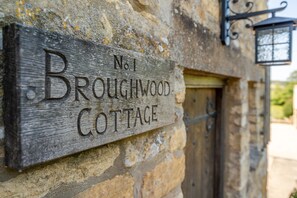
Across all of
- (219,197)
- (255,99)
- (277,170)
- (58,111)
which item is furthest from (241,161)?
(277,170)

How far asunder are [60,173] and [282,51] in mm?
1848

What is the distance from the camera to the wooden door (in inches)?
66.2

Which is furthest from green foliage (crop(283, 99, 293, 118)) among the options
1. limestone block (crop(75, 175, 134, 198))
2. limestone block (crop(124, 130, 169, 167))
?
limestone block (crop(75, 175, 134, 198))

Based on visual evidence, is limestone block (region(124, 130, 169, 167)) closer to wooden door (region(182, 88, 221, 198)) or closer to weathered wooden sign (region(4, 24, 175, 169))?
weathered wooden sign (region(4, 24, 175, 169))

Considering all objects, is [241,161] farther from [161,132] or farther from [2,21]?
[2,21]

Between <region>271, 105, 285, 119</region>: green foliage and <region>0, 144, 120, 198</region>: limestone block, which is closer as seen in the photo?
<region>0, 144, 120, 198</region>: limestone block

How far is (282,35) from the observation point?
167 cm

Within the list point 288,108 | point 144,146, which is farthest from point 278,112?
point 144,146

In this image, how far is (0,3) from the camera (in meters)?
0.45

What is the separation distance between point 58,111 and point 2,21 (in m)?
0.21

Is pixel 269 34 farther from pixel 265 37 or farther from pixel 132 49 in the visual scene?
pixel 132 49

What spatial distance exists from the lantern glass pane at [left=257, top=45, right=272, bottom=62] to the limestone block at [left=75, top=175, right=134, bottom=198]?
5.34 feet

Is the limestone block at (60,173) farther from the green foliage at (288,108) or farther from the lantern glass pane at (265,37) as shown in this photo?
the green foliage at (288,108)

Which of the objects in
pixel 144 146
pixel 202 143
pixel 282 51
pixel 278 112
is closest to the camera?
pixel 144 146
